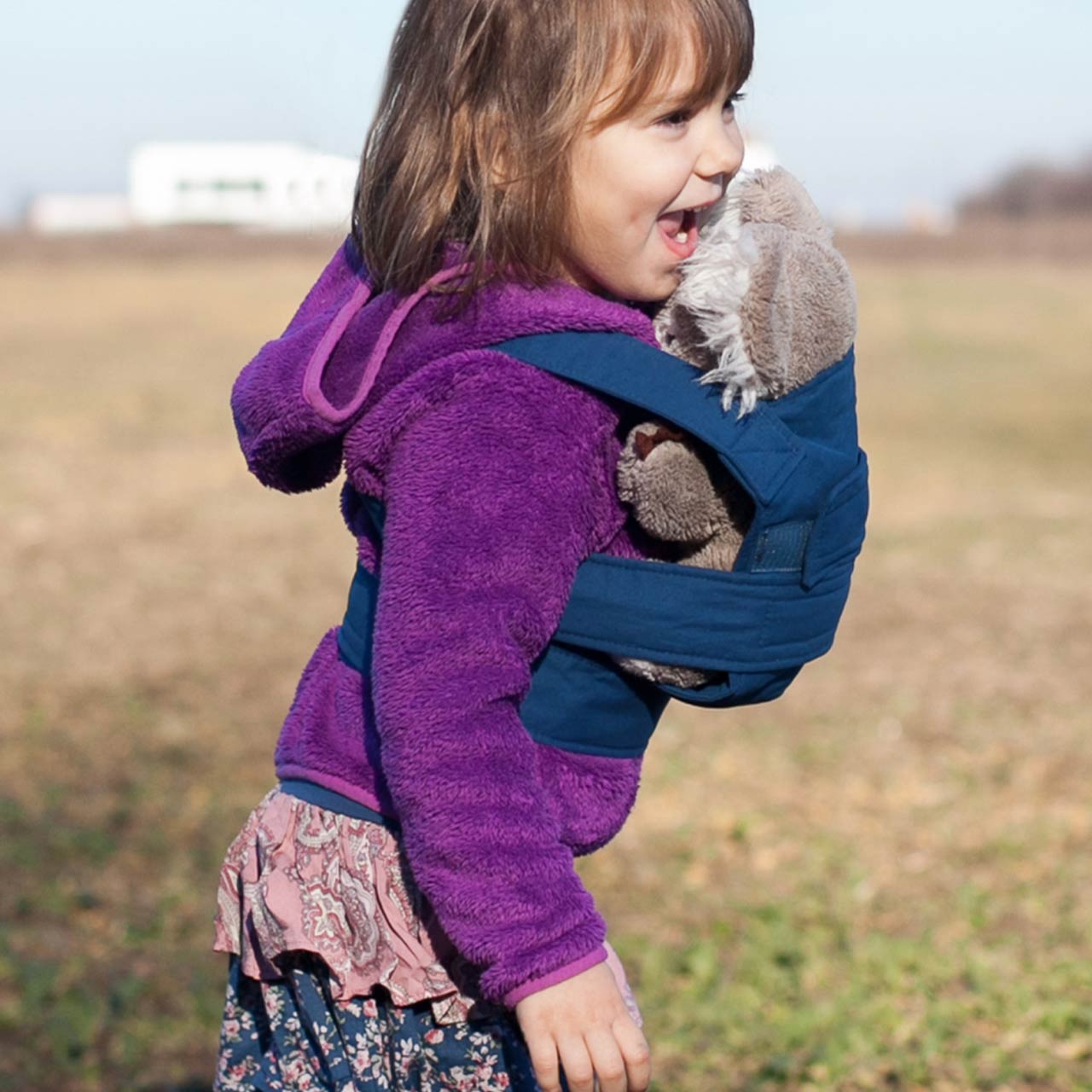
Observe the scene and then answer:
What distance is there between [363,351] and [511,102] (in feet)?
0.90

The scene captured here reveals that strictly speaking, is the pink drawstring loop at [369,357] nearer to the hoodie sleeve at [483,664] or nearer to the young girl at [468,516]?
the young girl at [468,516]

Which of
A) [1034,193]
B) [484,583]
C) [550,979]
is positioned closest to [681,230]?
[484,583]

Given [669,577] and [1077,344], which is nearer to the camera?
[669,577]

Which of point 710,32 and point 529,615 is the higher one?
point 710,32

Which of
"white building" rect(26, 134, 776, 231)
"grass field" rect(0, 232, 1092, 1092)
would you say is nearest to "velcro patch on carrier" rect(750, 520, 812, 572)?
"grass field" rect(0, 232, 1092, 1092)

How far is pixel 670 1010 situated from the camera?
3.80 metres

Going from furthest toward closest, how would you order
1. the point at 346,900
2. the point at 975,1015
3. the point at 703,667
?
the point at 975,1015 → the point at 346,900 → the point at 703,667

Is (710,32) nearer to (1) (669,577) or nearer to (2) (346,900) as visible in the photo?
(1) (669,577)

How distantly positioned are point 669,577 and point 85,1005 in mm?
2768

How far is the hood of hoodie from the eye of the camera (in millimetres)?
1469

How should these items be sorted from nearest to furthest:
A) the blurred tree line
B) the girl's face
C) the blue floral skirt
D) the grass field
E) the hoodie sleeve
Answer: the hoodie sleeve
the girl's face
the blue floral skirt
the grass field
the blurred tree line

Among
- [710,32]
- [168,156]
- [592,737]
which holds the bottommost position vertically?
[168,156]

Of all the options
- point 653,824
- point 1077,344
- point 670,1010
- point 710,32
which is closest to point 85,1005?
point 670,1010

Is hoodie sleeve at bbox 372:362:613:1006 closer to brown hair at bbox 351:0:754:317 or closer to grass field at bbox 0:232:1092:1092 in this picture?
brown hair at bbox 351:0:754:317
